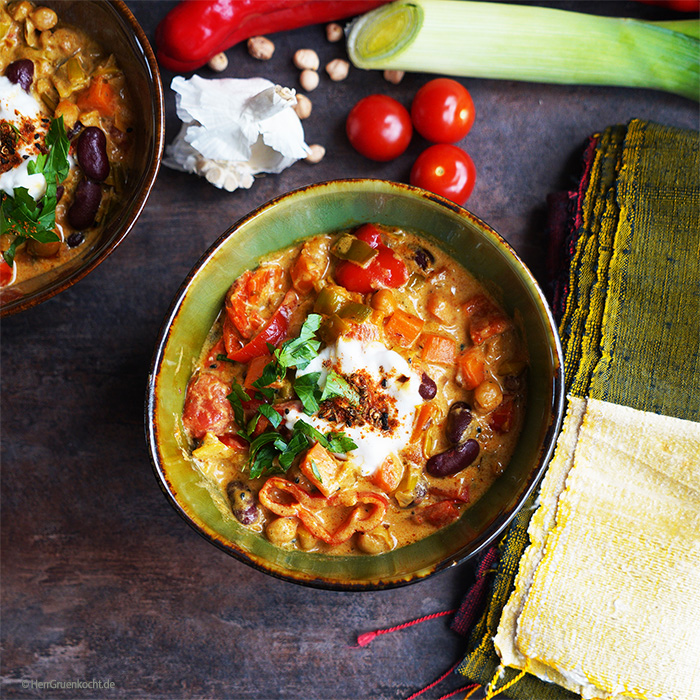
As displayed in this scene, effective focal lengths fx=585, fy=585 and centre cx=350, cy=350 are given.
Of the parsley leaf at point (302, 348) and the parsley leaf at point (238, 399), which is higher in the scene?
the parsley leaf at point (302, 348)

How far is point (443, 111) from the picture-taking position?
3.22 metres

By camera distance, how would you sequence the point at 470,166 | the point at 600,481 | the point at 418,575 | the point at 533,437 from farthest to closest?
the point at 470,166
the point at 600,481
the point at 533,437
the point at 418,575

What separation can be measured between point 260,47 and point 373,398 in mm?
2166

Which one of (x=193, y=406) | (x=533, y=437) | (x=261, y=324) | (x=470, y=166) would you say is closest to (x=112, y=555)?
(x=193, y=406)

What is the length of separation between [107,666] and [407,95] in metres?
3.78

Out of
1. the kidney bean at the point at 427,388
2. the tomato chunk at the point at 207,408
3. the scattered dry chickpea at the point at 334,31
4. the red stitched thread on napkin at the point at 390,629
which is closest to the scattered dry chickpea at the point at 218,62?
the scattered dry chickpea at the point at 334,31

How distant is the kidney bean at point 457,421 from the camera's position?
8.87 feet

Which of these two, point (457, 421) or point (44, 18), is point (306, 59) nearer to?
point (44, 18)

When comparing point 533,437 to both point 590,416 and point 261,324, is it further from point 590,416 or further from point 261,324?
point 261,324

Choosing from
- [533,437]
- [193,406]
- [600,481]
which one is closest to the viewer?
Answer: [533,437]

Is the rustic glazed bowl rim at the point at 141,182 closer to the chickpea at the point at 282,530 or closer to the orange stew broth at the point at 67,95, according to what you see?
the orange stew broth at the point at 67,95

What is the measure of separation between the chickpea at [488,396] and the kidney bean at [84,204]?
7.01 feet

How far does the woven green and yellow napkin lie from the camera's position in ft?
9.77

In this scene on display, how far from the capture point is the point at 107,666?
134 inches
